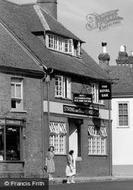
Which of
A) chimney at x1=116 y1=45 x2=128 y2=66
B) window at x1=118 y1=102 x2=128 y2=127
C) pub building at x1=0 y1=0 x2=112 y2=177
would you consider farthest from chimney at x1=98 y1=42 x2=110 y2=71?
chimney at x1=116 y1=45 x2=128 y2=66

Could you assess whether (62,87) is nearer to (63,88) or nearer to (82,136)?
(63,88)

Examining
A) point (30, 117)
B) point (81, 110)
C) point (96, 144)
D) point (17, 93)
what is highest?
point (17, 93)

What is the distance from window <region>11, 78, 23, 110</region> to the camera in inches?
1716

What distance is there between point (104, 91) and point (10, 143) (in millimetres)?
10963

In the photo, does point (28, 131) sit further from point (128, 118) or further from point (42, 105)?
point (128, 118)

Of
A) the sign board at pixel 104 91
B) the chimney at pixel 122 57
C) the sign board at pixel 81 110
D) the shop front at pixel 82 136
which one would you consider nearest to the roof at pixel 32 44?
the sign board at pixel 104 91

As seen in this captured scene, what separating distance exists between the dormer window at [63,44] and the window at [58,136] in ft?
19.0

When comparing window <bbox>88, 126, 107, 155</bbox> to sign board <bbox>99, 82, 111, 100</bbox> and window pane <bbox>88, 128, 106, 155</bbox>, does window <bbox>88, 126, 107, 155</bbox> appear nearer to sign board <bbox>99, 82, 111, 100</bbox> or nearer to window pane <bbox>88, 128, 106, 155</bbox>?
window pane <bbox>88, 128, 106, 155</bbox>

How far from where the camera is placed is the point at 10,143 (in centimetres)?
4331

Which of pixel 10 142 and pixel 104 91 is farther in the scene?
pixel 104 91

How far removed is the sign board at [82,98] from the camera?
159 ft

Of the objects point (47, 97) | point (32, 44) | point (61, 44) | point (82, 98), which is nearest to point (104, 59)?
point (61, 44)

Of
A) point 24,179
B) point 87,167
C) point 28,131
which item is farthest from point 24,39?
point 24,179

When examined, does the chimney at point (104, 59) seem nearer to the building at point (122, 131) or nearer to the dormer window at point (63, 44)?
the building at point (122, 131)
